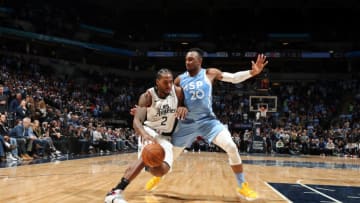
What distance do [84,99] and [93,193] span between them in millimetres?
20905

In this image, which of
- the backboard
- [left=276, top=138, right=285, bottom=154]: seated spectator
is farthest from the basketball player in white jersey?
the backboard

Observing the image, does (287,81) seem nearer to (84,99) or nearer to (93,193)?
(84,99)

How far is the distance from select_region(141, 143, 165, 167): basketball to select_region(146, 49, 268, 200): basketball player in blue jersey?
83cm

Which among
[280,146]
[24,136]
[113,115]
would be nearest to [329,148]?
[280,146]

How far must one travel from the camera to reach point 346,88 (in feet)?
101

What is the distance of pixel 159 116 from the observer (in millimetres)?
5039

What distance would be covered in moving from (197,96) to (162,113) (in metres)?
0.68

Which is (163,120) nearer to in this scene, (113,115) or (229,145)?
(229,145)

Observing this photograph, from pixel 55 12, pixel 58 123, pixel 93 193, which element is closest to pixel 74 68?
pixel 55 12

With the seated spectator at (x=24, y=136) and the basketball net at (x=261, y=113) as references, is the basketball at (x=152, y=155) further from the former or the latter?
the basketball net at (x=261, y=113)

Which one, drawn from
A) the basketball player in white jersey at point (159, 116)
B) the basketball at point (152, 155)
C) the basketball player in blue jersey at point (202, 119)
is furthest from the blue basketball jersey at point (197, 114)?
the basketball at point (152, 155)

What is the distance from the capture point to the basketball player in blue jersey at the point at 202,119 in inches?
214

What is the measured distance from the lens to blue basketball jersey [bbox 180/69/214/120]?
5.50m

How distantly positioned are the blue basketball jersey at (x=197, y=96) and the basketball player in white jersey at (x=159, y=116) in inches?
8.1
